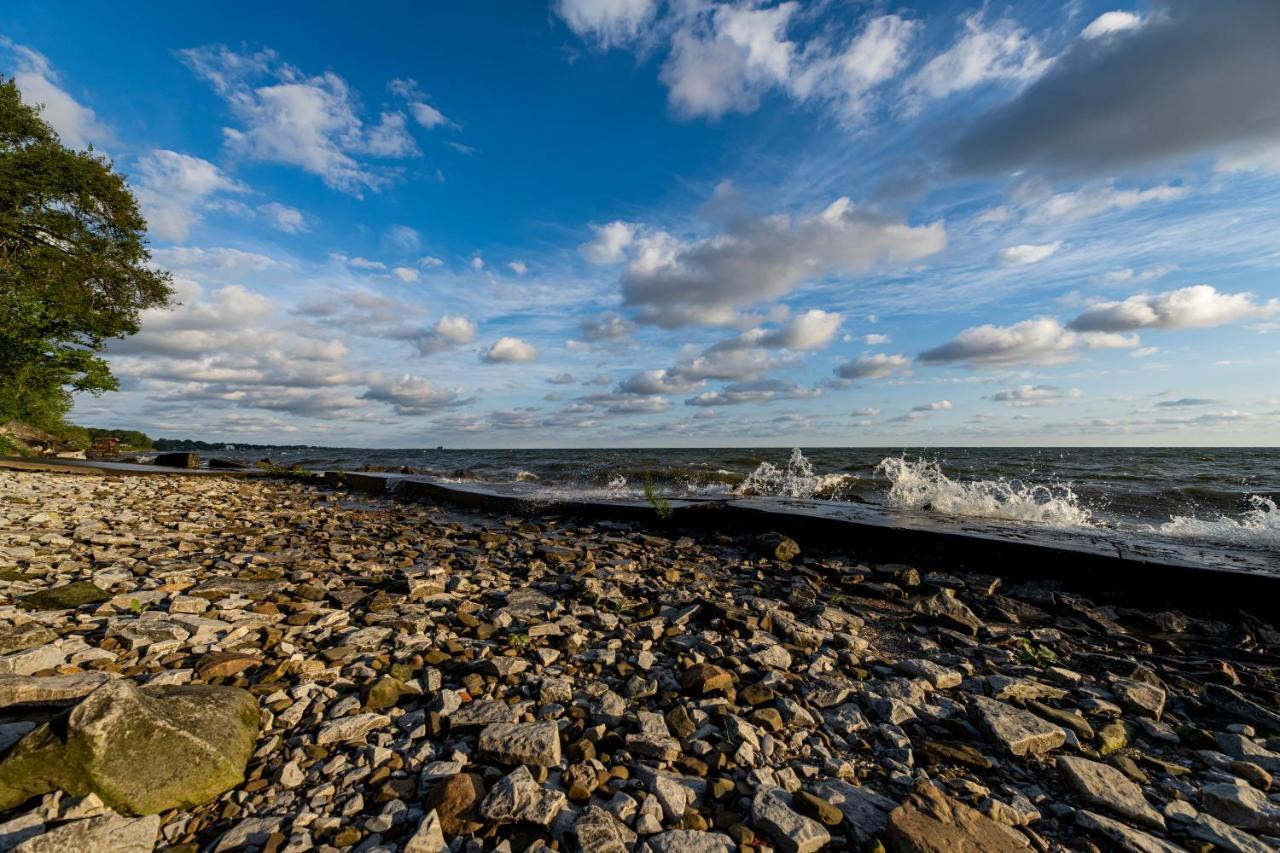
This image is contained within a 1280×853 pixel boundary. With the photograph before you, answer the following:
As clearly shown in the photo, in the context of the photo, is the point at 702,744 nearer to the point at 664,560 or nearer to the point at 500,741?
the point at 500,741

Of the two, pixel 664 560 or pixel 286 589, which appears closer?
pixel 286 589

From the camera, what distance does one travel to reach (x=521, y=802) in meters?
2.53

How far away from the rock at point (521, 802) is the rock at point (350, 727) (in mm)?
1056

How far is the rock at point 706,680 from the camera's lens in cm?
378

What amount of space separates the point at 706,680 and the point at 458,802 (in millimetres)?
1875

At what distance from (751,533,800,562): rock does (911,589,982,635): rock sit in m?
2.47

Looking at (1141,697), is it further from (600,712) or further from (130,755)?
(130,755)

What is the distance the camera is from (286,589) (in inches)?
224

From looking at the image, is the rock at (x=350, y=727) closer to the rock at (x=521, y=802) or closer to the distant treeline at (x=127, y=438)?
the rock at (x=521, y=802)

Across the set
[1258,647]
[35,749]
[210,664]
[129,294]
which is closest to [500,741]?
[35,749]

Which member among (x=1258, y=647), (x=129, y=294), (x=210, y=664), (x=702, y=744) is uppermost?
(x=129, y=294)

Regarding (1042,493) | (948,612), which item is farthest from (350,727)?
(1042,493)

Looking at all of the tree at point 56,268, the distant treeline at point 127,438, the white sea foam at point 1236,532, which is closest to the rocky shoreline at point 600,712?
the white sea foam at point 1236,532

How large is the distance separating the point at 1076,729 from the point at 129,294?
101ft
